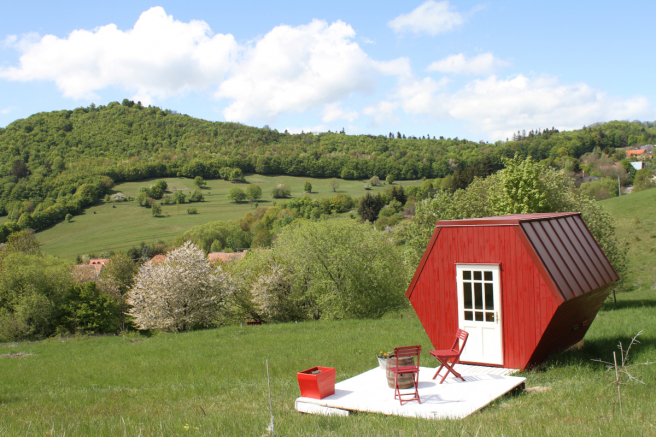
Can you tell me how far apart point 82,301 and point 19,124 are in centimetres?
16491

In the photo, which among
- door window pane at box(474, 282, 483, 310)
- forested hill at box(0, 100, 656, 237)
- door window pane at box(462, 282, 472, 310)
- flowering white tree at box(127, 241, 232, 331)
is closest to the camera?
door window pane at box(474, 282, 483, 310)

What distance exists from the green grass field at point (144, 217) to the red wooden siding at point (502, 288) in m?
98.8

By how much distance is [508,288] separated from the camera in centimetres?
1114

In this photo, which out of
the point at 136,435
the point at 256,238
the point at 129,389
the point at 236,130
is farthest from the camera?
the point at 236,130

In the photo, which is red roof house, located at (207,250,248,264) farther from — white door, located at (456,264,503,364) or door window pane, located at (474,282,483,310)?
door window pane, located at (474,282,483,310)

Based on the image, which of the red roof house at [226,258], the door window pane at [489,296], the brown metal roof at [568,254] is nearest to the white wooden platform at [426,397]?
the door window pane at [489,296]

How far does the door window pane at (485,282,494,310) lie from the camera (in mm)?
11419


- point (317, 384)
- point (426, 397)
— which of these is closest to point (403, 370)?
point (426, 397)

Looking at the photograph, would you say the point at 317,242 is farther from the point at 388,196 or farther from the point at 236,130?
the point at 236,130

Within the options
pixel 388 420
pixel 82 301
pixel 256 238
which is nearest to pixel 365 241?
pixel 388 420

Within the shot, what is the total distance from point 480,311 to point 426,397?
3705 mm

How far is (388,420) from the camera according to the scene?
7.29m

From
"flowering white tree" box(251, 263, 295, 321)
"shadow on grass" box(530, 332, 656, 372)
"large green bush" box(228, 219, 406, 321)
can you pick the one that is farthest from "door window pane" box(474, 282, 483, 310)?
"flowering white tree" box(251, 263, 295, 321)

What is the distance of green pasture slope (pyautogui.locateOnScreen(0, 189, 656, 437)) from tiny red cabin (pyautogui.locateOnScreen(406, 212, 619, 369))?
865 mm
